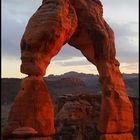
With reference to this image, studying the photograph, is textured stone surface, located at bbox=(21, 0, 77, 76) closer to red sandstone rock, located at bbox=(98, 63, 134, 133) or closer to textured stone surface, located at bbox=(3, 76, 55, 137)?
textured stone surface, located at bbox=(3, 76, 55, 137)

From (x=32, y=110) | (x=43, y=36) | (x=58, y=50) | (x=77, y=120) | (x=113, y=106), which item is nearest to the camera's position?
(x=32, y=110)

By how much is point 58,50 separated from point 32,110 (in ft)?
7.08

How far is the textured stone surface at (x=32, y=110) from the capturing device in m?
13.5

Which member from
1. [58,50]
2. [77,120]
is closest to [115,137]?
[58,50]

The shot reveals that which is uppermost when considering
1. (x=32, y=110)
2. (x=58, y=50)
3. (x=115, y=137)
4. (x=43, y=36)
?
(x=43, y=36)

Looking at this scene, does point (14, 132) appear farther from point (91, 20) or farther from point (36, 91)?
point (91, 20)

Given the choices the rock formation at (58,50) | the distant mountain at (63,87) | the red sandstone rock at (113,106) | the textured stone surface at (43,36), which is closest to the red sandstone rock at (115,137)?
the rock formation at (58,50)

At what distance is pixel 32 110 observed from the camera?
536 inches

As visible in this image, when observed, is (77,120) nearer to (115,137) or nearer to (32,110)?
(115,137)

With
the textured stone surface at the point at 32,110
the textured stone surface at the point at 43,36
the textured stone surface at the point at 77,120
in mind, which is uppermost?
the textured stone surface at the point at 43,36

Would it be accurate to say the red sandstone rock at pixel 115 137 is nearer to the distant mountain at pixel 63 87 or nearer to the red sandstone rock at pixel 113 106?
the red sandstone rock at pixel 113 106

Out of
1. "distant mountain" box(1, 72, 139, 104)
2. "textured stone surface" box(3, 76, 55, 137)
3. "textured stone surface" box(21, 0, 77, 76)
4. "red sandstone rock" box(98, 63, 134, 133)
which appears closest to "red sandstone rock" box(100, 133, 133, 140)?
"red sandstone rock" box(98, 63, 134, 133)

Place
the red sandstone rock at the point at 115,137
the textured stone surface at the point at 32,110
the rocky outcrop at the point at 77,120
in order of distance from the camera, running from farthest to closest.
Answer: the rocky outcrop at the point at 77,120 → the red sandstone rock at the point at 115,137 → the textured stone surface at the point at 32,110

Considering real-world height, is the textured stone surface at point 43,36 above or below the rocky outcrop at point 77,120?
above
